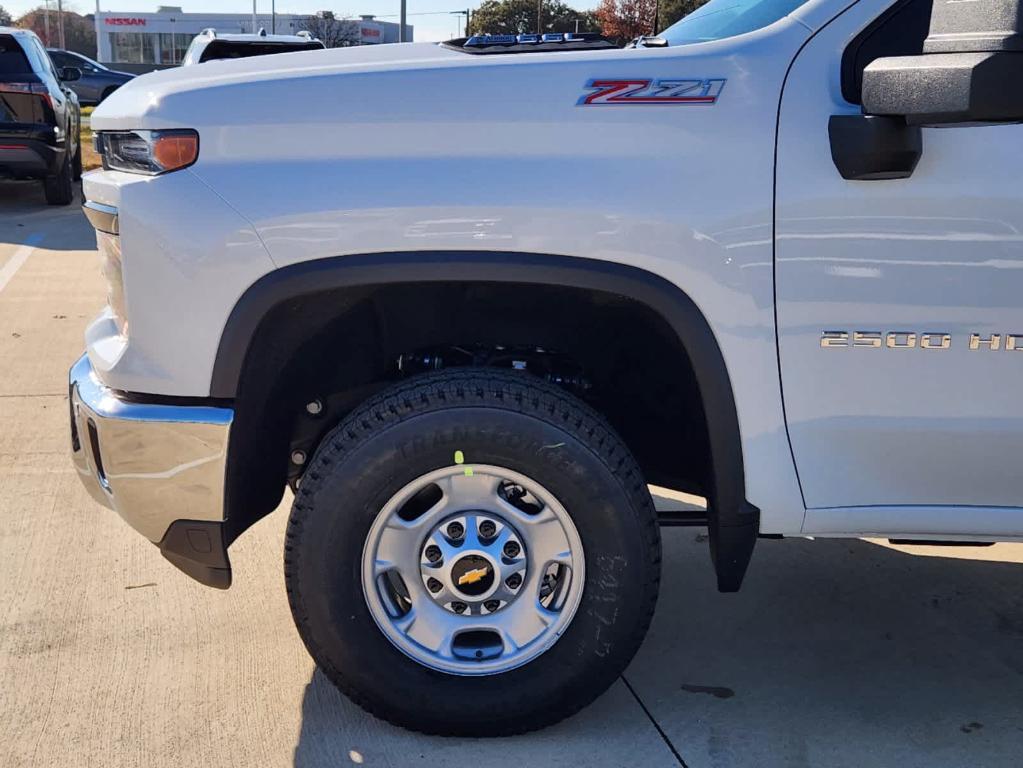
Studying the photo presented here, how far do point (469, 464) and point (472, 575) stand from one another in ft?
0.95

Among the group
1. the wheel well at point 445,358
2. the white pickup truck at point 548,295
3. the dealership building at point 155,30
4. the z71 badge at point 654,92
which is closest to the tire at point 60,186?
the wheel well at point 445,358

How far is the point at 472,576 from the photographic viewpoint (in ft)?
9.09

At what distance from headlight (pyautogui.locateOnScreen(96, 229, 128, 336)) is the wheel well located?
0.37 metres

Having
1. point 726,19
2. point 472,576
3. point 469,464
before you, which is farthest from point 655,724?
point 726,19

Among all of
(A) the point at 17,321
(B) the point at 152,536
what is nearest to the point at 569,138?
(B) the point at 152,536

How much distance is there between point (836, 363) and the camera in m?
2.58

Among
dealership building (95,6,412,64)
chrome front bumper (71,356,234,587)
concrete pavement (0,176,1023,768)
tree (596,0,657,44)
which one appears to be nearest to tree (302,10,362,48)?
dealership building (95,6,412,64)

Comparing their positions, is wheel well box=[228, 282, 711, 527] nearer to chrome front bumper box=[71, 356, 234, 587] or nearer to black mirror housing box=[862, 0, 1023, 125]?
chrome front bumper box=[71, 356, 234, 587]

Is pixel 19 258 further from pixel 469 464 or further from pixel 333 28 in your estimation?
pixel 333 28

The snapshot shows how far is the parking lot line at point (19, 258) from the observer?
8.47 metres

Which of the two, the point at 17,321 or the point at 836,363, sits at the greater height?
the point at 836,363

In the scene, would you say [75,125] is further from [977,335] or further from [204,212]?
[977,335]

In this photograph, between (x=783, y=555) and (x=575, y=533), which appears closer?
(x=575, y=533)

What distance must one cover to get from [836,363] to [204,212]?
1492 mm
